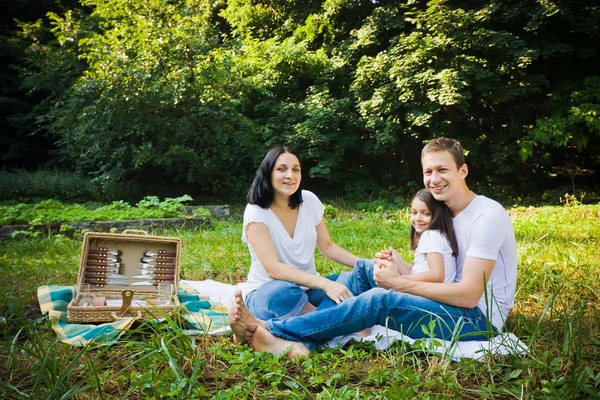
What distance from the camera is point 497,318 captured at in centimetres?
253

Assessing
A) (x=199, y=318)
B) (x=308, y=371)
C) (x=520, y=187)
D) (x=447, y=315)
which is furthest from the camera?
(x=520, y=187)

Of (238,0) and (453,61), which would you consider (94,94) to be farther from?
(453,61)

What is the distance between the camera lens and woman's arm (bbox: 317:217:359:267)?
130 inches

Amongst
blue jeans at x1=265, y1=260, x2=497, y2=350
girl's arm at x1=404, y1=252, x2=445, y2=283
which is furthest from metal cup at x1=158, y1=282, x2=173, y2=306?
girl's arm at x1=404, y1=252, x2=445, y2=283

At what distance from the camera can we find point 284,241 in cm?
311

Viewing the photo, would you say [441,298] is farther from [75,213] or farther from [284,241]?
[75,213]

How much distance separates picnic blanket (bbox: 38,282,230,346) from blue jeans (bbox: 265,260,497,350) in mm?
522

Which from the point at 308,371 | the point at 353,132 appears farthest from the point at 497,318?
the point at 353,132

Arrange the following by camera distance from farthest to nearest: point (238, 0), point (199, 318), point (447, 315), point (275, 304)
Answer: point (238, 0) → point (199, 318) → point (275, 304) → point (447, 315)

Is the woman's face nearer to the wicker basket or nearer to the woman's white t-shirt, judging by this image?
the woman's white t-shirt

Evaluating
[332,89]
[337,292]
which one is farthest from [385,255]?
[332,89]

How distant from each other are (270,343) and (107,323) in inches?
41.6

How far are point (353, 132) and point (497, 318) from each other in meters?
10.2

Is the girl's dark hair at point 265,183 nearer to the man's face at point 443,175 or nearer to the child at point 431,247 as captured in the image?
the child at point 431,247
